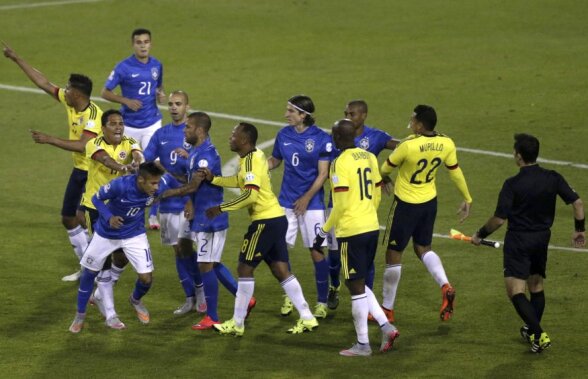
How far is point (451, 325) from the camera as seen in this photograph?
13555 mm

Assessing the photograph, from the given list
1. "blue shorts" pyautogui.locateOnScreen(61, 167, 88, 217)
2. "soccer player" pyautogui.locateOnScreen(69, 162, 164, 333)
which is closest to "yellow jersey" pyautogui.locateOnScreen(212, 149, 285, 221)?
"soccer player" pyautogui.locateOnScreen(69, 162, 164, 333)

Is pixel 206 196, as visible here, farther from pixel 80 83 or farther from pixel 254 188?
pixel 80 83

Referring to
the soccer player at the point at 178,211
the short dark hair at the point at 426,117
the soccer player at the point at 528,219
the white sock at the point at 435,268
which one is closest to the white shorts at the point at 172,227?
the soccer player at the point at 178,211

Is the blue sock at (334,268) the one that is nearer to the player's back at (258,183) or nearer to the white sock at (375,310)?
the player's back at (258,183)

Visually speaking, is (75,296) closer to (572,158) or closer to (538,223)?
(538,223)

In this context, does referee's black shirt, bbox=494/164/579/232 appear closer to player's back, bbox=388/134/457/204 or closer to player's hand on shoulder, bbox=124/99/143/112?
player's back, bbox=388/134/457/204

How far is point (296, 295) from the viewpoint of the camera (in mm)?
13164

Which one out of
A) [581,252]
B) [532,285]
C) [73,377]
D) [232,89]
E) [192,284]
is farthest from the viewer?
[232,89]

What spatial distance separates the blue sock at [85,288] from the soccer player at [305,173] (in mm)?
2221

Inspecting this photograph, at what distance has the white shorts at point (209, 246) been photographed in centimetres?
1327

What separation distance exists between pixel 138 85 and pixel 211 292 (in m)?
5.99

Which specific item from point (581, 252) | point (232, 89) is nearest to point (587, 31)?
point (232, 89)

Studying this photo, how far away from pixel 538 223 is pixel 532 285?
0.73m

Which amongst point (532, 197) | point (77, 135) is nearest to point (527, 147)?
point (532, 197)
